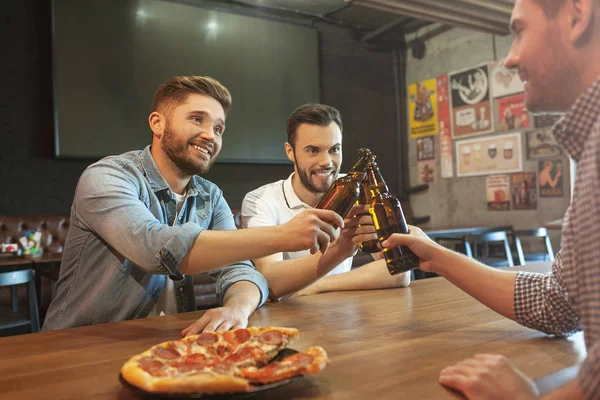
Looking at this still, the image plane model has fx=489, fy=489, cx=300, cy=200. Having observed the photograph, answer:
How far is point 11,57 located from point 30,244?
163cm

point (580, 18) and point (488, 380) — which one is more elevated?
point (580, 18)

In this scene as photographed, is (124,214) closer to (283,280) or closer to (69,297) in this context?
(69,297)

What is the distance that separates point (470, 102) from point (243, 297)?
474cm

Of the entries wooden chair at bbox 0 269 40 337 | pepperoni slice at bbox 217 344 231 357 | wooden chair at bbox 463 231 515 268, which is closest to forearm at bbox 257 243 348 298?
pepperoni slice at bbox 217 344 231 357

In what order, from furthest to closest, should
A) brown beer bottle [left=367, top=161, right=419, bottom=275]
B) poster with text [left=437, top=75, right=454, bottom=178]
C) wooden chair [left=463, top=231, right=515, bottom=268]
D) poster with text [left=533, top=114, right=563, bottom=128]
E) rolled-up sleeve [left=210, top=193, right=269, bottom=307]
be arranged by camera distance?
poster with text [left=437, top=75, right=454, bottom=178]
poster with text [left=533, top=114, right=563, bottom=128]
wooden chair [left=463, top=231, right=515, bottom=268]
rolled-up sleeve [left=210, top=193, right=269, bottom=307]
brown beer bottle [left=367, top=161, right=419, bottom=275]

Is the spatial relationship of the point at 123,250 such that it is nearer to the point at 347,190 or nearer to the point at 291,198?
the point at 347,190

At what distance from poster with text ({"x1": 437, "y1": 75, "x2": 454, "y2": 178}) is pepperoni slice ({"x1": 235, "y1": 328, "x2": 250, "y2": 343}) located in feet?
17.0

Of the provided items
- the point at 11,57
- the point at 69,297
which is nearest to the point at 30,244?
the point at 11,57

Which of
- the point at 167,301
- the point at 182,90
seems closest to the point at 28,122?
the point at 182,90

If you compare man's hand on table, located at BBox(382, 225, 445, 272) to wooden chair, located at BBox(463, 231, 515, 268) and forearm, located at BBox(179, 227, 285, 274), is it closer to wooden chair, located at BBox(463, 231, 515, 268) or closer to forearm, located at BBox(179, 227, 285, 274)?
forearm, located at BBox(179, 227, 285, 274)

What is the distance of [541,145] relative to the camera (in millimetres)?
4805

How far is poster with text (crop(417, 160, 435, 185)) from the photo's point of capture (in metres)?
5.99

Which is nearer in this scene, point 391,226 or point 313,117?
point 391,226

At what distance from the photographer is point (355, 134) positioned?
615 cm
